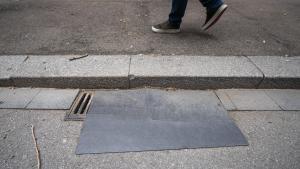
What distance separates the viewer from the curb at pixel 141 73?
10.3 feet

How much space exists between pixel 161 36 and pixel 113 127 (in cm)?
208

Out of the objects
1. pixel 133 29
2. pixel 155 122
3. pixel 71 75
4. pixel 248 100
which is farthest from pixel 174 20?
pixel 155 122

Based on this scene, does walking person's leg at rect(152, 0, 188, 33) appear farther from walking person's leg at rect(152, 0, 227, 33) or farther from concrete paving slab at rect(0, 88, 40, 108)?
concrete paving slab at rect(0, 88, 40, 108)

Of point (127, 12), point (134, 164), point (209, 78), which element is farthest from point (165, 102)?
point (127, 12)

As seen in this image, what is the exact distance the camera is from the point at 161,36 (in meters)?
4.24

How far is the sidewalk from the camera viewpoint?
2.23 metres

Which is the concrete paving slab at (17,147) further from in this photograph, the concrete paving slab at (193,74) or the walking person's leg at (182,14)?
the walking person's leg at (182,14)

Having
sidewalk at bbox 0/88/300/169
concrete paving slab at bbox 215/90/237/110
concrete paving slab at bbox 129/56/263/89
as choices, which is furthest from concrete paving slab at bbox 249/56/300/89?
concrete paving slab at bbox 215/90/237/110

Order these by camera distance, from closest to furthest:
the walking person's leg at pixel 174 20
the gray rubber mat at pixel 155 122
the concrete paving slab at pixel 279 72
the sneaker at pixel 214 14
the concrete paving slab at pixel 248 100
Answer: the gray rubber mat at pixel 155 122, the concrete paving slab at pixel 248 100, the concrete paving slab at pixel 279 72, the sneaker at pixel 214 14, the walking person's leg at pixel 174 20

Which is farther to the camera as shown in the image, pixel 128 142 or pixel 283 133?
pixel 283 133

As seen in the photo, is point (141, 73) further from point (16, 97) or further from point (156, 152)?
point (16, 97)

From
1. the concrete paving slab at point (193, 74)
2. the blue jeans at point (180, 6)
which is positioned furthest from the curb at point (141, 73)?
the blue jeans at point (180, 6)

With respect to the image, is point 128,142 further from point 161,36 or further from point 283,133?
point 161,36

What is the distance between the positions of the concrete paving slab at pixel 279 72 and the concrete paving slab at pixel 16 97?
2687mm
